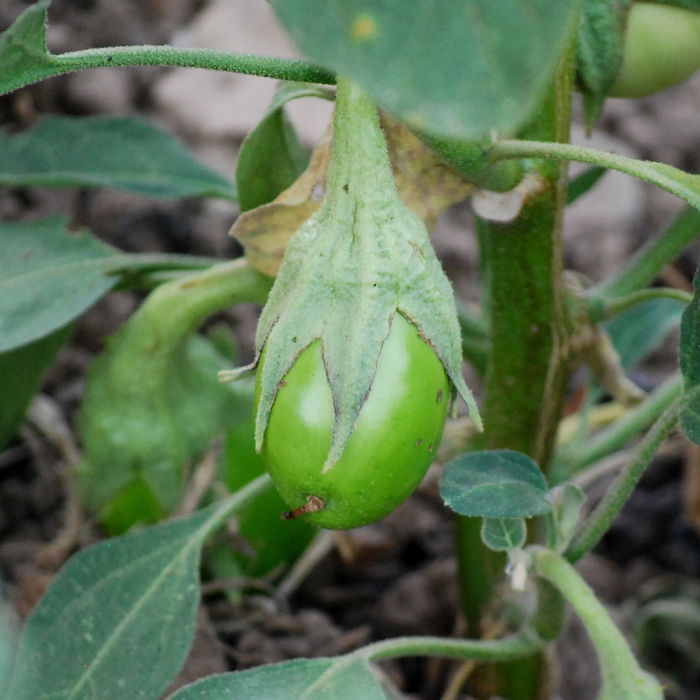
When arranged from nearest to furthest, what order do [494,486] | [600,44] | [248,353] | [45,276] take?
[494,486] < [600,44] < [45,276] < [248,353]

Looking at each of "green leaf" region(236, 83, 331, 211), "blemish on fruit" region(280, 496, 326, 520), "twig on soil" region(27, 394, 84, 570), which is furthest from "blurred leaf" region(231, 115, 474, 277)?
"twig on soil" region(27, 394, 84, 570)

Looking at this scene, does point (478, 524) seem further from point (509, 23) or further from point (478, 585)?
point (509, 23)

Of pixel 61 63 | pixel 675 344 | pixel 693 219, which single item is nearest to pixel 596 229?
pixel 675 344

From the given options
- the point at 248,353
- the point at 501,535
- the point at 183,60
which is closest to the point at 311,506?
the point at 501,535

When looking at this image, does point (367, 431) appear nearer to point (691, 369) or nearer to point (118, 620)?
point (691, 369)

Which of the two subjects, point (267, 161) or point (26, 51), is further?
point (267, 161)

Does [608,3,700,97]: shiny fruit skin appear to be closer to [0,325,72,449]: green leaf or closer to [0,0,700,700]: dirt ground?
[0,0,700,700]: dirt ground

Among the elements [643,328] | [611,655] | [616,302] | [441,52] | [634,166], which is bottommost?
A: [643,328]
